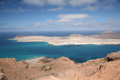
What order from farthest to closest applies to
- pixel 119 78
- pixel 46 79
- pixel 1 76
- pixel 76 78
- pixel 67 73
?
pixel 67 73 → pixel 76 78 → pixel 46 79 → pixel 119 78 → pixel 1 76

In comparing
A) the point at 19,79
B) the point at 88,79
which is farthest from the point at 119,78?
the point at 19,79

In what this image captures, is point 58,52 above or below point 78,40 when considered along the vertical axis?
below

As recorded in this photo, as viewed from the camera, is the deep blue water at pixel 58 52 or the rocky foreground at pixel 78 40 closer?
the deep blue water at pixel 58 52

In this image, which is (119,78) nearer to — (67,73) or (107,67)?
(107,67)

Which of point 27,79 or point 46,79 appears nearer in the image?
point 46,79

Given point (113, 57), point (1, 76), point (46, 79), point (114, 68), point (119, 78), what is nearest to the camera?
point (1, 76)

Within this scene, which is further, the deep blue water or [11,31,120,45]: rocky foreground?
[11,31,120,45]: rocky foreground

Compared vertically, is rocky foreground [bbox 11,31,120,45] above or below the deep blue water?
above

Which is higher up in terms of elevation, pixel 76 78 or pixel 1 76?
pixel 1 76

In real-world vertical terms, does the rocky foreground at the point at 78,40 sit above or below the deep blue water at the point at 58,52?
above

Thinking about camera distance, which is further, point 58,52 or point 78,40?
point 78,40

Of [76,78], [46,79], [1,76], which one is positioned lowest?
[76,78]
